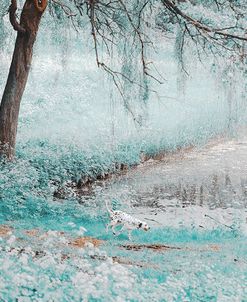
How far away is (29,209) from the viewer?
18.9 ft

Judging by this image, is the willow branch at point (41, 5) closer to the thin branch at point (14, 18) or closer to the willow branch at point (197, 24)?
the thin branch at point (14, 18)

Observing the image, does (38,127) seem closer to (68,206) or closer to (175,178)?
(175,178)

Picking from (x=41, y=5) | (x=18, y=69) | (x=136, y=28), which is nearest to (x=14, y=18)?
(x=41, y=5)

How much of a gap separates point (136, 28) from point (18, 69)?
145cm

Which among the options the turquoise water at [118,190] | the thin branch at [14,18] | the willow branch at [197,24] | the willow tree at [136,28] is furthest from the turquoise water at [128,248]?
the willow branch at [197,24]

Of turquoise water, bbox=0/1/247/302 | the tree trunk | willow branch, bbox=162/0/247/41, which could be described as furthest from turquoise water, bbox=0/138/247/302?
willow branch, bbox=162/0/247/41

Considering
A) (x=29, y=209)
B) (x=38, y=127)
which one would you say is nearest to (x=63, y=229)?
(x=29, y=209)

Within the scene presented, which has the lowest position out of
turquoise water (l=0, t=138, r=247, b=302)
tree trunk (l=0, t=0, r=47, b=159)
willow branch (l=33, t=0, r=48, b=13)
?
turquoise water (l=0, t=138, r=247, b=302)

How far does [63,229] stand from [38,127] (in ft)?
15.0

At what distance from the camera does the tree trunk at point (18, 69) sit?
261 inches

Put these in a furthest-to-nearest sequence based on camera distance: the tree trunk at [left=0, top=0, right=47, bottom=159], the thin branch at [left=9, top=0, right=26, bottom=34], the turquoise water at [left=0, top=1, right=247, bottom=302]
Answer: the tree trunk at [left=0, top=0, right=47, bottom=159] < the thin branch at [left=9, top=0, right=26, bottom=34] < the turquoise water at [left=0, top=1, right=247, bottom=302]

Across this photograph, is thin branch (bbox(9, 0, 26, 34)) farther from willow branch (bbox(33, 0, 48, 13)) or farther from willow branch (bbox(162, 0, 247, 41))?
willow branch (bbox(162, 0, 247, 41))

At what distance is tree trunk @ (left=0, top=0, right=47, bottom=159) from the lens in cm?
663

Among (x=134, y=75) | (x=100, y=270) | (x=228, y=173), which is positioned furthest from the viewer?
(x=228, y=173)
